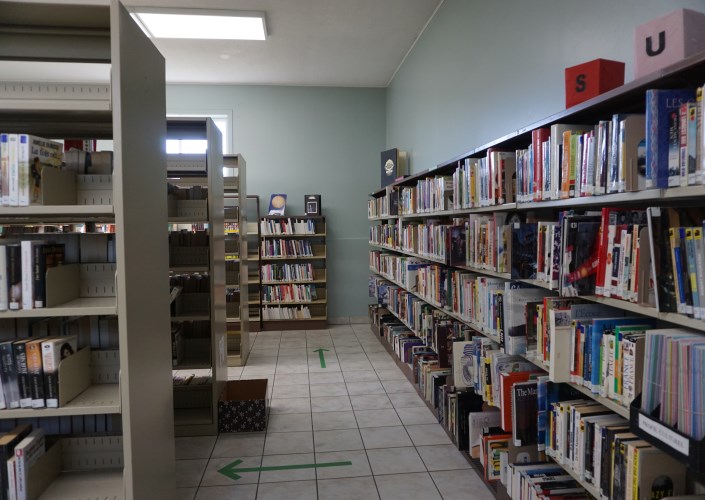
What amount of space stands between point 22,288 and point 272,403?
271 cm

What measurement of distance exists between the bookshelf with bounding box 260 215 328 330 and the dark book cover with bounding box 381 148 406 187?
131cm

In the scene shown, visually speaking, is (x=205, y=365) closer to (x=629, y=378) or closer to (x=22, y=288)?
(x=22, y=288)

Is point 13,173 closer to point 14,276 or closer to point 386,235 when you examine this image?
point 14,276

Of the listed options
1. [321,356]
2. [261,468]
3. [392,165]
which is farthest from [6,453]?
[392,165]

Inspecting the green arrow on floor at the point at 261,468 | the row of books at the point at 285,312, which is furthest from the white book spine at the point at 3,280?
the row of books at the point at 285,312

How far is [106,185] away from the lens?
1964mm

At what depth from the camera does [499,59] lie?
341 centimetres

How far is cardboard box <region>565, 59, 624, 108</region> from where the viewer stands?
1.87 meters

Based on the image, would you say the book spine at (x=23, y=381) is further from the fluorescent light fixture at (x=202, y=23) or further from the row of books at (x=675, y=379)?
the fluorescent light fixture at (x=202, y=23)

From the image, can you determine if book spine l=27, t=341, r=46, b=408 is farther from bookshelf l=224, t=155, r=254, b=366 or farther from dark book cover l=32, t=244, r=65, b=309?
bookshelf l=224, t=155, r=254, b=366

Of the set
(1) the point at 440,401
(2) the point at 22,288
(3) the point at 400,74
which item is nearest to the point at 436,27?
(3) the point at 400,74

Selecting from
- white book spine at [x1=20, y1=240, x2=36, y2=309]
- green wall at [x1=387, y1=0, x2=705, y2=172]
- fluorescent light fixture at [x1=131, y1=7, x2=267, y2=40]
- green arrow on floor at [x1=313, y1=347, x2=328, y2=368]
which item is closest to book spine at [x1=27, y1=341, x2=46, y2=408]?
white book spine at [x1=20, y1=240, x2=36, y2=309]

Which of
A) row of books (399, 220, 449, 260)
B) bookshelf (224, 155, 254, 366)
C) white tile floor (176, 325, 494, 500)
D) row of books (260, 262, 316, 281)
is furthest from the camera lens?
row of books (260, 262, 316, 281)

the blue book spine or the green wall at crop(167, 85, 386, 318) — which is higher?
the green wall at crop(167, 85, 386, 318)
